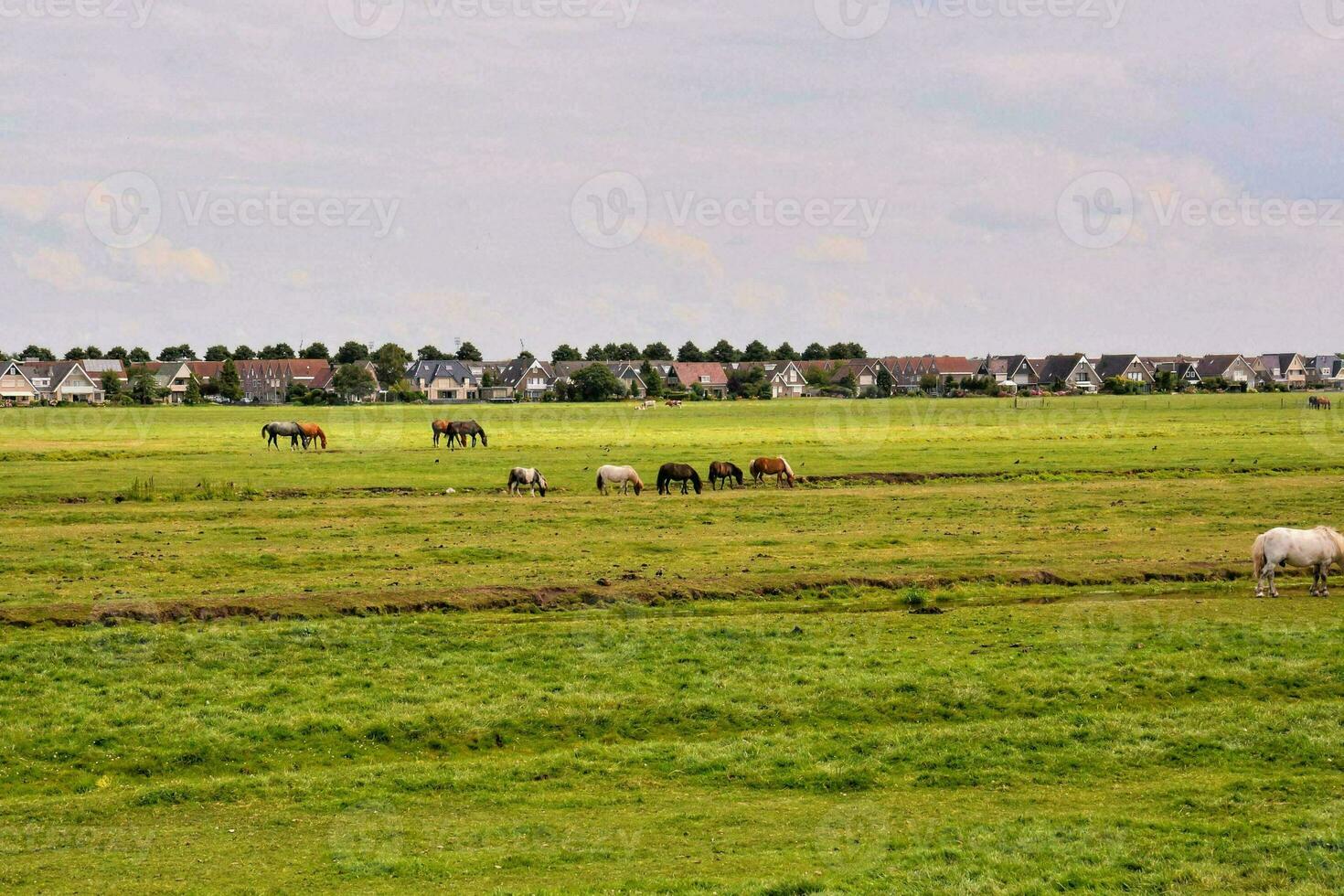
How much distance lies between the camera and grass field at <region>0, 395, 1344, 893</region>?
1250 centimetres

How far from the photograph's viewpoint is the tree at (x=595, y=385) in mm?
175250

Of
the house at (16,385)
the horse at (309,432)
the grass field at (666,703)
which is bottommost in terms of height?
the grass field at (666,703)

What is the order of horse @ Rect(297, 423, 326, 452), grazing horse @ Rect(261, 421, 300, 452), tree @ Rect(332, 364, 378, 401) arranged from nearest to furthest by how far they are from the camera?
horse @ Rect(297, 423, 326, 452) < grazing horse @ Rect(261, 421, 300, 452) < tree @ Rect(332, 364, 378, 401)

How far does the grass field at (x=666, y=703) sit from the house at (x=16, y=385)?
156 m

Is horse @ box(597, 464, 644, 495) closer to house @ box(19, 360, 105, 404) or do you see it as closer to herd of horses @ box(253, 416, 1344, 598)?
herd of horses @ box(253, 416, 1344, 598)

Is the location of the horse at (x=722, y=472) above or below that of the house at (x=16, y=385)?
below

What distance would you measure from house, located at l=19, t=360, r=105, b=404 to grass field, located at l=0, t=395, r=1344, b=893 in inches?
6397

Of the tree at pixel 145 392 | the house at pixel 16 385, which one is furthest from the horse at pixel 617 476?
the house at pixel 16 385

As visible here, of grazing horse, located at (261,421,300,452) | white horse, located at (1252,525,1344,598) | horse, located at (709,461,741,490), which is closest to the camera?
white horse, located at (1252,525,1344,598)

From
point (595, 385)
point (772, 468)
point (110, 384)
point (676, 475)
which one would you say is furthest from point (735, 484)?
point (110, 384)

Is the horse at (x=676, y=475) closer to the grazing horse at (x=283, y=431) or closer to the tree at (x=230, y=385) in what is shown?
the grazing horse at (x=283, y=431)

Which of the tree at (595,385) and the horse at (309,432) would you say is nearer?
the horse at (309,432)

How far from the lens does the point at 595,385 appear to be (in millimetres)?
175375

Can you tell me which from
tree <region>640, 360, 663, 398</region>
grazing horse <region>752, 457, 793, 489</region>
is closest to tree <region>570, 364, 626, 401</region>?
tree <region>640, 360, 663, 398</region>
